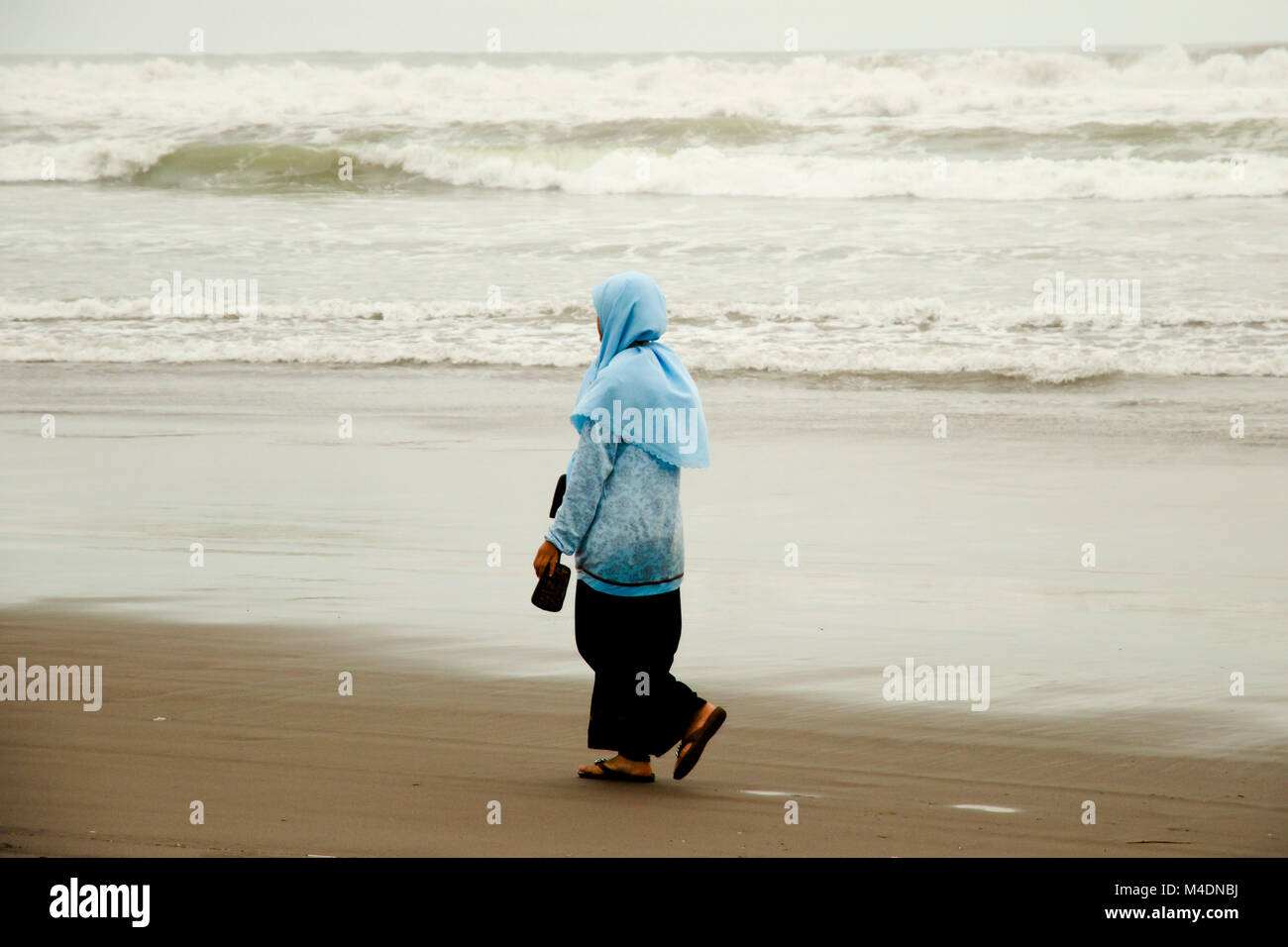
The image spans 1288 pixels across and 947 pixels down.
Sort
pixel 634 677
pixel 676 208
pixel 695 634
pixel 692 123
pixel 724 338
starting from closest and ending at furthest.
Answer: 1. pixel 634 677
2. pixel 695 634
3. pixel 724 338
4. pixel 676 208
5. pixel 692 123

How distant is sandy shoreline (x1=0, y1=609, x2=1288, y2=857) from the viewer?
3598 millimetres

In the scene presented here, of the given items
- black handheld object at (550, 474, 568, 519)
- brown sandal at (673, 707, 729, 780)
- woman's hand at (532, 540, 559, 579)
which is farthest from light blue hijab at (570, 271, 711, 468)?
brown sandal at (673, 707, 729, 780)

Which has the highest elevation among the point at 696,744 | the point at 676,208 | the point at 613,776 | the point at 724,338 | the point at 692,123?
the point at 692,123

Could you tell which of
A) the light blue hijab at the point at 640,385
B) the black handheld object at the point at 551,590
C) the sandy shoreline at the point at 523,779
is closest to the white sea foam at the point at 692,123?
the sandy shoreline at the point at 523,779

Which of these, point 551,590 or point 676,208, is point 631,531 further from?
point 676,208

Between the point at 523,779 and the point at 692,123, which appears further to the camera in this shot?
the point at 692,123

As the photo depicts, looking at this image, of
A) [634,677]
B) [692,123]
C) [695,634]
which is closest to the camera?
[634,677]

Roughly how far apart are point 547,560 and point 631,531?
26 cm

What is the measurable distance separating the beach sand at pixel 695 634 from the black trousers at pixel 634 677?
0.17m

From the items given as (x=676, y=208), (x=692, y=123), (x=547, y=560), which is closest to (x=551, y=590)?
(x=547, y=560)

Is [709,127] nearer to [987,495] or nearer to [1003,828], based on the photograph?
[987,495]

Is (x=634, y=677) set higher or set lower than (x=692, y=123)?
lower

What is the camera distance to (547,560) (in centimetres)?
421

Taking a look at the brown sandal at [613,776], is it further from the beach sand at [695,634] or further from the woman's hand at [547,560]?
the woman's hand at [547,560]
